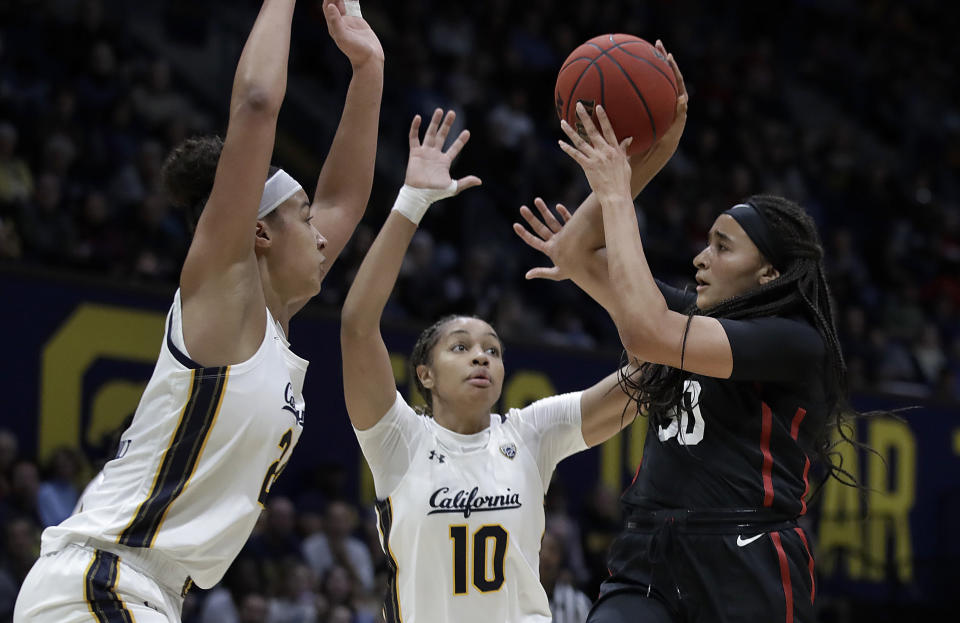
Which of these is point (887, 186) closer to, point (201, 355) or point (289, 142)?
point (289, 142)

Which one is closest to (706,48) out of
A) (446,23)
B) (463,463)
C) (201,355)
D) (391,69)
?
(446,23)

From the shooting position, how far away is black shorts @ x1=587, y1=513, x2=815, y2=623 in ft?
11.6

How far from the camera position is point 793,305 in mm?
3736

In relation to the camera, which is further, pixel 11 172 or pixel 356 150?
pixel 11 172

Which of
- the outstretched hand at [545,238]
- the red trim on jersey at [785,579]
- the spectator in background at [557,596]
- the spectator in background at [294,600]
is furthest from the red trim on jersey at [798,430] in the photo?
the spectator in background at [294,600]

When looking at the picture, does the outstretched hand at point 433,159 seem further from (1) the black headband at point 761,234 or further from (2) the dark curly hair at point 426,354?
(1) the black headband at point 761,234

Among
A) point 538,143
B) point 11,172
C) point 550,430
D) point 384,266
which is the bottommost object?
point 550,430

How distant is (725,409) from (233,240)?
156cm

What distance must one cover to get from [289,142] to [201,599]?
621cm

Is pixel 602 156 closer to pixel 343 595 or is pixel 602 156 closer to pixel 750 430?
pixel 750 430

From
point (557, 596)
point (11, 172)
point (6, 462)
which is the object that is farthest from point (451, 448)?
point (11, 172)

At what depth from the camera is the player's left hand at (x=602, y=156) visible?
3.66 m

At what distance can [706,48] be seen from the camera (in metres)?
17.4

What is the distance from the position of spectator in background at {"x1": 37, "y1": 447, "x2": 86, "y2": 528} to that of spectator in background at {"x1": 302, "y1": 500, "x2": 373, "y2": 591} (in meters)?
1.70
